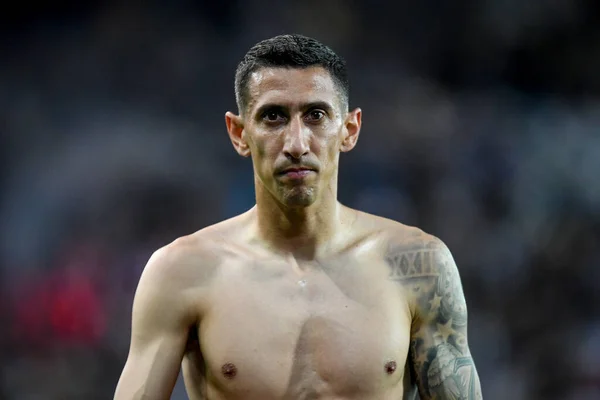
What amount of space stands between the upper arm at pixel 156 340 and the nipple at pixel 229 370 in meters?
0.11

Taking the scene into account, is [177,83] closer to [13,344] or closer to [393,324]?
[13,344]

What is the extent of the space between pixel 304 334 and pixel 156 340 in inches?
12.9

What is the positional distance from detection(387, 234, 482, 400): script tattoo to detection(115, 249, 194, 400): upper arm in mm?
500

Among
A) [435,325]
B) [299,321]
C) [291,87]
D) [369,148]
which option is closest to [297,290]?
[299,321]

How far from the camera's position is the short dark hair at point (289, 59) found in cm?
186

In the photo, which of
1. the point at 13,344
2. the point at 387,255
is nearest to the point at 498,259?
the point at 387,255

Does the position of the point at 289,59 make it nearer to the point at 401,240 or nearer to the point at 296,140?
the point at 296,140

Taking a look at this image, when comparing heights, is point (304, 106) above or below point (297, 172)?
above

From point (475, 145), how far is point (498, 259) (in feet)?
1.51

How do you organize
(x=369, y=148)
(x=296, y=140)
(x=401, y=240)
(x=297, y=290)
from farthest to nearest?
1. (x=369, y=148)
2. (x=401, y=240)
3. (x=297, y=290)
4. (x=296, y=140)

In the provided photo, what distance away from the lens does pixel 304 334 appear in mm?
1824

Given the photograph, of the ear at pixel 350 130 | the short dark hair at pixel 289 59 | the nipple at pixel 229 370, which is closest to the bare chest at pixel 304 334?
the nipple at pixel 229 370

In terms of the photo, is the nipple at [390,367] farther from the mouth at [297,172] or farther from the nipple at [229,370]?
the mouth at [297,172]

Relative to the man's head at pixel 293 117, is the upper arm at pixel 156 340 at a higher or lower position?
lower
